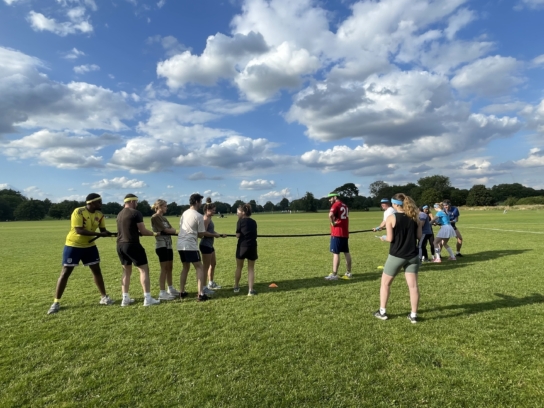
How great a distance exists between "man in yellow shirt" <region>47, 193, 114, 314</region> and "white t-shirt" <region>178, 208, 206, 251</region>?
151 centimetres

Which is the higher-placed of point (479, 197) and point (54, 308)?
point (479, 197)

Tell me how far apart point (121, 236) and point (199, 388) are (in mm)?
4056

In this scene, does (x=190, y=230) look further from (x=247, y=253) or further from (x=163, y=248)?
(x=247, y=253)

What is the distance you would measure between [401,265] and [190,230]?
173 inches

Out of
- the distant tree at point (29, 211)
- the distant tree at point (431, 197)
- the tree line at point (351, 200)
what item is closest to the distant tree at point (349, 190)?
the tree line at point (351, 200)

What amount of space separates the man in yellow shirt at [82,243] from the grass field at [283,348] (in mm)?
534

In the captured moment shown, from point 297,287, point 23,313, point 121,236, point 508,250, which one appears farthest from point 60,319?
point 508,250

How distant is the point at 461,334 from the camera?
16.6 ft

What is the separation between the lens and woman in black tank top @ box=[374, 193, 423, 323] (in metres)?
5.52

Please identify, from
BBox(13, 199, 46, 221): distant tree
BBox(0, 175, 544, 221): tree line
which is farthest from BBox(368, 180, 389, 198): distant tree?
BBox(13, 199, 46, 221): distant tree

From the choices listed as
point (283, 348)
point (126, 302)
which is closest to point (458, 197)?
point (126, 302)

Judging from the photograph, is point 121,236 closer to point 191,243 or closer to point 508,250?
point 191,243

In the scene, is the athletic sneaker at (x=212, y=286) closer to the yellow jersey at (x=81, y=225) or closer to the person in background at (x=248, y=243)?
the person in background at (x=248, y=243)

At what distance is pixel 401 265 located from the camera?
18.4 feet
